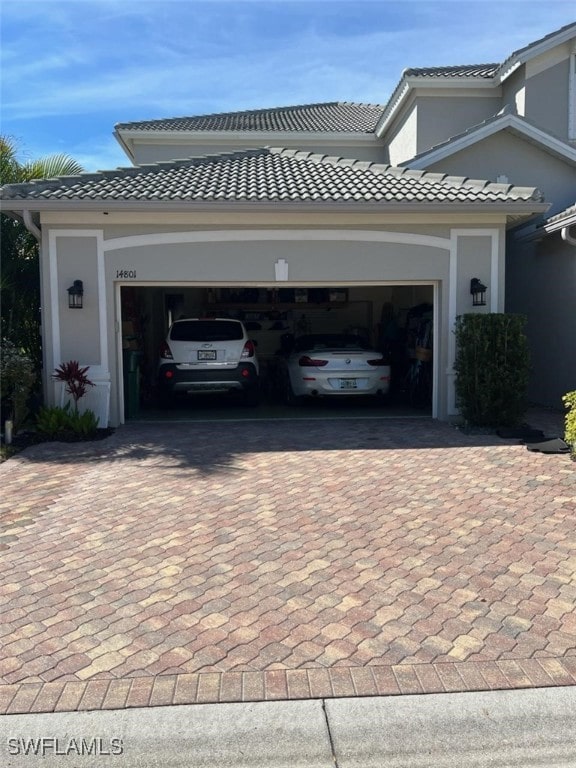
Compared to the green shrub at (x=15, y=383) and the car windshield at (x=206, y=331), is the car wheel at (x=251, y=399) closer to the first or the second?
the car windshield at (x=206, y=331)

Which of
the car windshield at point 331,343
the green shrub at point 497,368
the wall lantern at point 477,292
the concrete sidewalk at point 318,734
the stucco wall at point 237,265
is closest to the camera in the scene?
the concrete sidewalk at point 318,734

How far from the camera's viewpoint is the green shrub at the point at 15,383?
358 inches

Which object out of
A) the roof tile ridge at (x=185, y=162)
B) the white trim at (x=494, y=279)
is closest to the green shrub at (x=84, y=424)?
the roof tile ridge at (x=185, y=162)

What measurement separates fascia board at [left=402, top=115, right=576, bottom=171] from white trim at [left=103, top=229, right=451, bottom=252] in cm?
389

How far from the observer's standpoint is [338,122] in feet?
65.9

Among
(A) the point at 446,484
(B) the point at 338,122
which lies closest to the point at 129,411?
(A) the point at 446,484

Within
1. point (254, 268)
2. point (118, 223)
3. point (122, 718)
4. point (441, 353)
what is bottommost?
point (122, 718)

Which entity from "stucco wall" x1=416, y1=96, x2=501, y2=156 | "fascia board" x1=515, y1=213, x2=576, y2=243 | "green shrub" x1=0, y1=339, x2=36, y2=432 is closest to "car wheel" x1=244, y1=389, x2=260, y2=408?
"green shrub" x1=0, y1=339, x2=36, y2=432

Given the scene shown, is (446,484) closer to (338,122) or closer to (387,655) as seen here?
(387,655)

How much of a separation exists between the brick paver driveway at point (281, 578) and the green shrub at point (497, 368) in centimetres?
164

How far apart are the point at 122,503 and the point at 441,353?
6.31 m

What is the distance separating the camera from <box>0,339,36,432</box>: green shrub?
29.8 ft

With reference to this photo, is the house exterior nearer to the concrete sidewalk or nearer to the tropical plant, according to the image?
the tropical plant

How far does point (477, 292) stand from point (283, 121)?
1204cm
